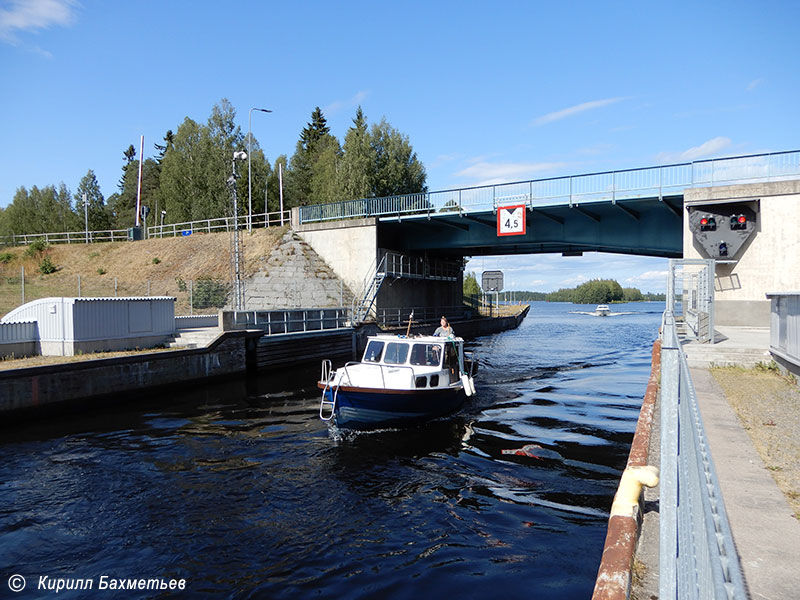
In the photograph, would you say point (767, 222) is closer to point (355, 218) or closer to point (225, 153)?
point (355, 218)

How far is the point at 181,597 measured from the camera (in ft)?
23.1

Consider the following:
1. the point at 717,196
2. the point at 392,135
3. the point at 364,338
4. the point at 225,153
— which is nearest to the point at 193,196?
the point at 225,153

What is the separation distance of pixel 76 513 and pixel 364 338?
2493 cm

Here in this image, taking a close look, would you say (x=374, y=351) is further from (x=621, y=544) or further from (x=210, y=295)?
(x=210, y=295)

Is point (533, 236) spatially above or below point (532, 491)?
above

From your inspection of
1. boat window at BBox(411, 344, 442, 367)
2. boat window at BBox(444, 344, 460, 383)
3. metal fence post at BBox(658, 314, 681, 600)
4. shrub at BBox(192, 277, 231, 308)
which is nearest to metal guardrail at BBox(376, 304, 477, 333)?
shrub at BBox(192, 277, 231, 308)

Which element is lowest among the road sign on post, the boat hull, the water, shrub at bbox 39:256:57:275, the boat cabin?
the water

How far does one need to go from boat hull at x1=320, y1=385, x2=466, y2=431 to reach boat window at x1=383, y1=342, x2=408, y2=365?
138 centimetres

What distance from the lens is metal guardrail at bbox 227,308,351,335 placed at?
2664cm

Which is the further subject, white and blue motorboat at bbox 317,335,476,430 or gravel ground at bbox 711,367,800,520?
white and blue motorboat at bbox 317,335,476,430

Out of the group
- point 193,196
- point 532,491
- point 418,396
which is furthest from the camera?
point 193,196

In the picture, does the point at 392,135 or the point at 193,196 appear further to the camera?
the point at 193,196

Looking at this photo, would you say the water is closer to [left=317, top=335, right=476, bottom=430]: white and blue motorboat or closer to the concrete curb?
[left=317, top=335, right=476, bottom=430]: white and blue motorboat

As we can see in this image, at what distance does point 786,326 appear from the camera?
42.3 feet
